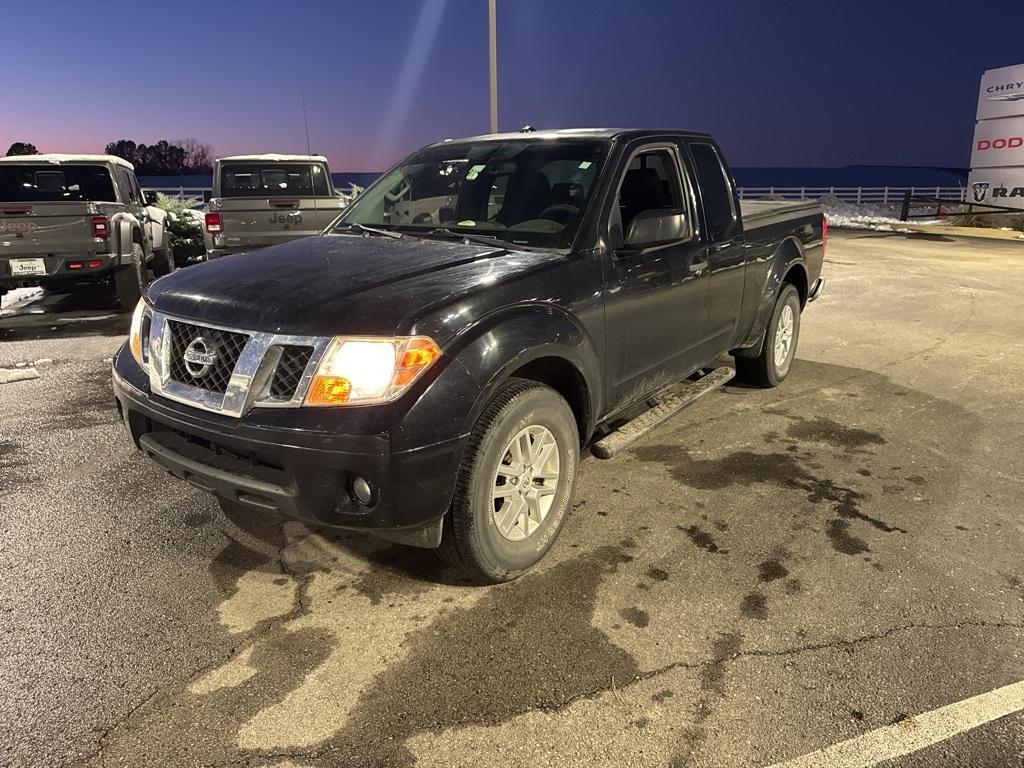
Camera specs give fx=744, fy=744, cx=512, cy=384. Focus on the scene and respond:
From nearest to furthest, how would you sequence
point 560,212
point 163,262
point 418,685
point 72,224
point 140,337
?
point 418,685 → point 140,337 → point 560,212 → point 72,224 → point 163,262

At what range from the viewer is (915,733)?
7.73 ft

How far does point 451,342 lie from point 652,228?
138cm

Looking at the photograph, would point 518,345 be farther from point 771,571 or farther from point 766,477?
point 766,477

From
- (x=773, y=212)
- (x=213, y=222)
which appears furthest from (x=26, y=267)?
(x=773, y=212)

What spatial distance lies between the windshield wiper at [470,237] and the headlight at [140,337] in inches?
56.5

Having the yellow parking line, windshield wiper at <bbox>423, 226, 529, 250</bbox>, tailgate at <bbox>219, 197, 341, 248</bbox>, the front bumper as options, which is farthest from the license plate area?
the yellow parking line

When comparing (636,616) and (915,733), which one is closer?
(915,733)

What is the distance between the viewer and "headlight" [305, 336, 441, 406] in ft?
8.84

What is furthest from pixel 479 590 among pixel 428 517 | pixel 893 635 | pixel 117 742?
pixel 893 635

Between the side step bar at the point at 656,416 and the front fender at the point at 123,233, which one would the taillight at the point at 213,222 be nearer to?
the front fender at the point at 123,233

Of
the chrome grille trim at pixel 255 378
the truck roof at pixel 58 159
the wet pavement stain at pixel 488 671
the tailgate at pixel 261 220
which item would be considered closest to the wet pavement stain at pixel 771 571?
the wet pavement stain at pixel 488 671

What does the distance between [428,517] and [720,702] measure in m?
1.20

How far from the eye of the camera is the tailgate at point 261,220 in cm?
1011

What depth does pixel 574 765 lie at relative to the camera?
2244 mm
